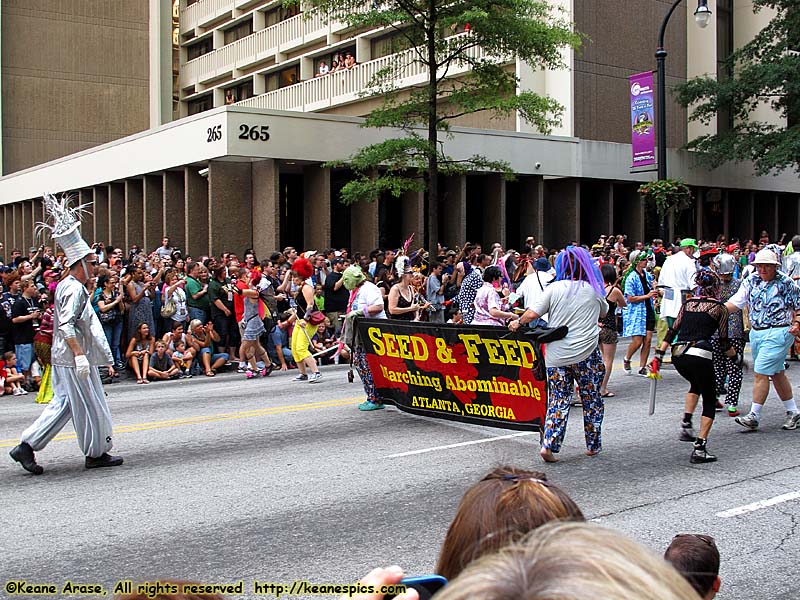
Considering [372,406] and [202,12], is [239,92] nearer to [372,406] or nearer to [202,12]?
[202,12]

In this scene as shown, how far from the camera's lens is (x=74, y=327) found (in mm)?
8367

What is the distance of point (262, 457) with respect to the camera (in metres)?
9.00

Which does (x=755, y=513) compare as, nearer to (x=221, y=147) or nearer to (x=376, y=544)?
(x=376, y=544)

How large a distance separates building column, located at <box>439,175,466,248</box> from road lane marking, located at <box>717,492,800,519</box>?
70.1 feet

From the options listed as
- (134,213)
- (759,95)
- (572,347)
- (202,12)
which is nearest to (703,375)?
(572,347)

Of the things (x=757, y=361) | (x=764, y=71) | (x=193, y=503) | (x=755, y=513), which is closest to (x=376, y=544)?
(x=193, y=503)

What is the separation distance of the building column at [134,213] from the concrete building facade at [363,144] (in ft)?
0.15

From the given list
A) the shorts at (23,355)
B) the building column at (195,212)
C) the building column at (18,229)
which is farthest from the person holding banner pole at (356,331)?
the building column at (18,229)

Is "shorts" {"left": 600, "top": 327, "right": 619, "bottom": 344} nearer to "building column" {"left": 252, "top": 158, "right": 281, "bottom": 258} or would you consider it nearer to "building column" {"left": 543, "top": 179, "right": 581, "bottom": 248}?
"building column" {"left": 252, "top": 158, "right": 281, "bottom": 258}

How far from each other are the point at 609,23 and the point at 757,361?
80.7 ft

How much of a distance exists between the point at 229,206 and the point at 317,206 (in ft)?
8.24

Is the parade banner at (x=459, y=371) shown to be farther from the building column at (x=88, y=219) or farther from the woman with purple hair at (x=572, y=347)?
the building column at (x=88, y=219)

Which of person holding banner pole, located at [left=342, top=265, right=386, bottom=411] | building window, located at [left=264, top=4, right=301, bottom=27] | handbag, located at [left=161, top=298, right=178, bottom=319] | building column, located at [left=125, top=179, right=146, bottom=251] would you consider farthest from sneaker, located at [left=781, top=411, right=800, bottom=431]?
building window, located at [left=264, top=4, right=301, bottom=27]

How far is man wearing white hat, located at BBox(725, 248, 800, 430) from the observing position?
32.0 feet
